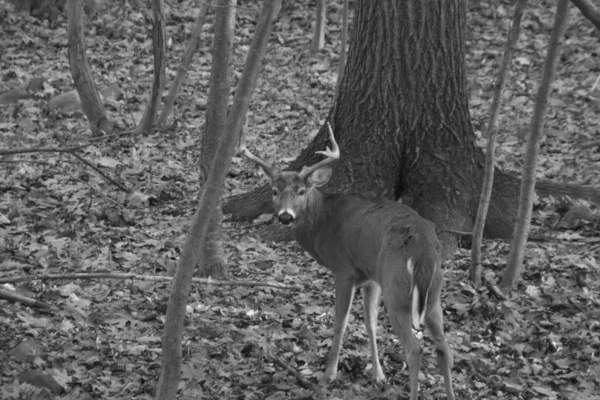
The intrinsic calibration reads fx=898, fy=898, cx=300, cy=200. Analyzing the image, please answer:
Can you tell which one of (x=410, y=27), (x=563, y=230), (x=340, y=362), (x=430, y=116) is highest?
(x=410, y=27)

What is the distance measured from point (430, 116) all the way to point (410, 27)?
832 millimetres

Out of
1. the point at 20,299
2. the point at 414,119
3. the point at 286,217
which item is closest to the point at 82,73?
the point at 414,119

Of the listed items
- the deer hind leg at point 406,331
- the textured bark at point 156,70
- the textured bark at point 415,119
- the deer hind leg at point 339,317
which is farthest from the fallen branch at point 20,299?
the textured bark at point 156,70

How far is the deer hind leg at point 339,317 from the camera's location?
599 cm

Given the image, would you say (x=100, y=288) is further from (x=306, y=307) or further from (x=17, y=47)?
(x=17, y=47)

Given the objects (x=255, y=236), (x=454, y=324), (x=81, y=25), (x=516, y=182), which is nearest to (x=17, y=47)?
(x=81, y=25)

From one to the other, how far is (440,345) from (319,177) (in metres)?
1.85

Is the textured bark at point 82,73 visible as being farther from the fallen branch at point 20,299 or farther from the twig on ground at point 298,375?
the twig on ground at point 298,375

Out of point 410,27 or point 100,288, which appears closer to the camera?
point 100,288

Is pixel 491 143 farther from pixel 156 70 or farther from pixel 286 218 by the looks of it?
pixel 156 70

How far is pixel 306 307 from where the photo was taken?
23.0 ft

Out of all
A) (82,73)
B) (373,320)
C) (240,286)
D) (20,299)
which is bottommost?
(240,286)

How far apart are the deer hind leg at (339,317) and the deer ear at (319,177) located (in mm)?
830

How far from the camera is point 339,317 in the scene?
6129mm
